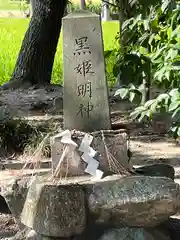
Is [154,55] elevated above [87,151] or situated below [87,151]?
above

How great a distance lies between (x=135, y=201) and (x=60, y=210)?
387 millimetres

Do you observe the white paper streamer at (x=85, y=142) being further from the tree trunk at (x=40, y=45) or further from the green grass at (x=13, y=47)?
the tree trunk at (x=40, y=45)

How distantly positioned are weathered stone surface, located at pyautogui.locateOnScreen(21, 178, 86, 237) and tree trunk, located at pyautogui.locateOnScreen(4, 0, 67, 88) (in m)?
Result: 5.62

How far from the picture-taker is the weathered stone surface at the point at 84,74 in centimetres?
339

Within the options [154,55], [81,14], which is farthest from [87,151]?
[154,55]

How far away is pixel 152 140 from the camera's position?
20.9ft

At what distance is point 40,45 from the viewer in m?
8.67

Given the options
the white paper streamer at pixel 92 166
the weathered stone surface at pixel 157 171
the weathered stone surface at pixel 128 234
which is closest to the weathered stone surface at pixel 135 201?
the weathered stone surface at pixel 128 234

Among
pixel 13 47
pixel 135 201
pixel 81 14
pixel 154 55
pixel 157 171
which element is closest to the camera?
pixel 135 201

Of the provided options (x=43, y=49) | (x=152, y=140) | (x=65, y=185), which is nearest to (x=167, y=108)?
(x=65, y=185)

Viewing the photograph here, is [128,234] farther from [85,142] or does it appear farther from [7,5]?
[7,5]

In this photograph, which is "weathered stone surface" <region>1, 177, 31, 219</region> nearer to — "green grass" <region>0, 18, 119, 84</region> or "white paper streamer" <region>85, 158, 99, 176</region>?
"white paper streamer" <region>85, 158, 99, 176</region>

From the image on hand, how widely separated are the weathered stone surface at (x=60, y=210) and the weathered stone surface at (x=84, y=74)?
1.75ft

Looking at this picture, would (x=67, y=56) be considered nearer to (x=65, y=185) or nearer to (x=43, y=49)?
(x=65, y=185)
